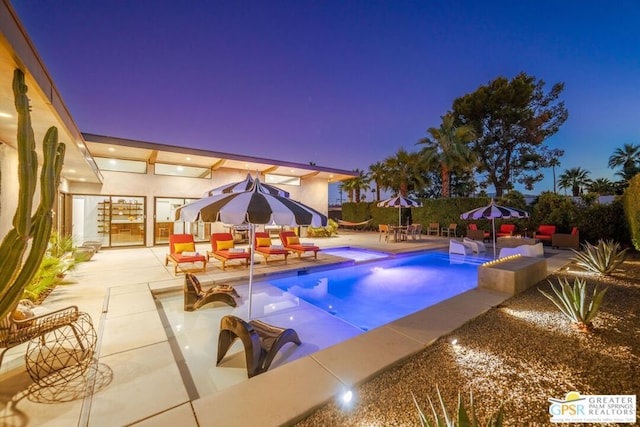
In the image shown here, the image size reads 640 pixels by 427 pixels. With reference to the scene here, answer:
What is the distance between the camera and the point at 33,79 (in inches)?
106

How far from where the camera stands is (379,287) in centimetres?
695

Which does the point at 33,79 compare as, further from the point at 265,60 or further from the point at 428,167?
the point at 428,167

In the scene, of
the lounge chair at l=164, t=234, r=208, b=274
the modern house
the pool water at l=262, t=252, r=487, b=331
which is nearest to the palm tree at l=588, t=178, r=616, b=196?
the pool water at l=262, t=252, r=487, b=331

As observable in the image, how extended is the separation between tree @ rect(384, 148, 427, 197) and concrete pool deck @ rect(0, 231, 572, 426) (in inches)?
681

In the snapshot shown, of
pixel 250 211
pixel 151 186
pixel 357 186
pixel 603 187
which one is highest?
pixel 357 186

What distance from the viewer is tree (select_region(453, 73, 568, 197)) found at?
20500mm

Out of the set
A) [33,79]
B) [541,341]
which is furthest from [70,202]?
[541,341]

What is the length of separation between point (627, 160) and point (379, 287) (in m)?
36.7

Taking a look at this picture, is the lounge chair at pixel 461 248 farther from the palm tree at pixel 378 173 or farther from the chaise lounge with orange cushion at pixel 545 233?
the palm tree at pixel 378 173

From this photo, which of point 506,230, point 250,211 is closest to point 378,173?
point 506,230

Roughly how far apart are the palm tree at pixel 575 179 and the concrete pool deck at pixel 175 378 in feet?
134

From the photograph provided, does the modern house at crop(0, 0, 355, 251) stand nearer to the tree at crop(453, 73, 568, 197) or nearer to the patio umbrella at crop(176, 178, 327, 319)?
the patio umbrella at crop(176, 178, 327, 319)

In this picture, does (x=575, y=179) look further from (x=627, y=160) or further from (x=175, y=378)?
(x=175, y=378)

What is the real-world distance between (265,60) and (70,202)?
1157 centimetres
